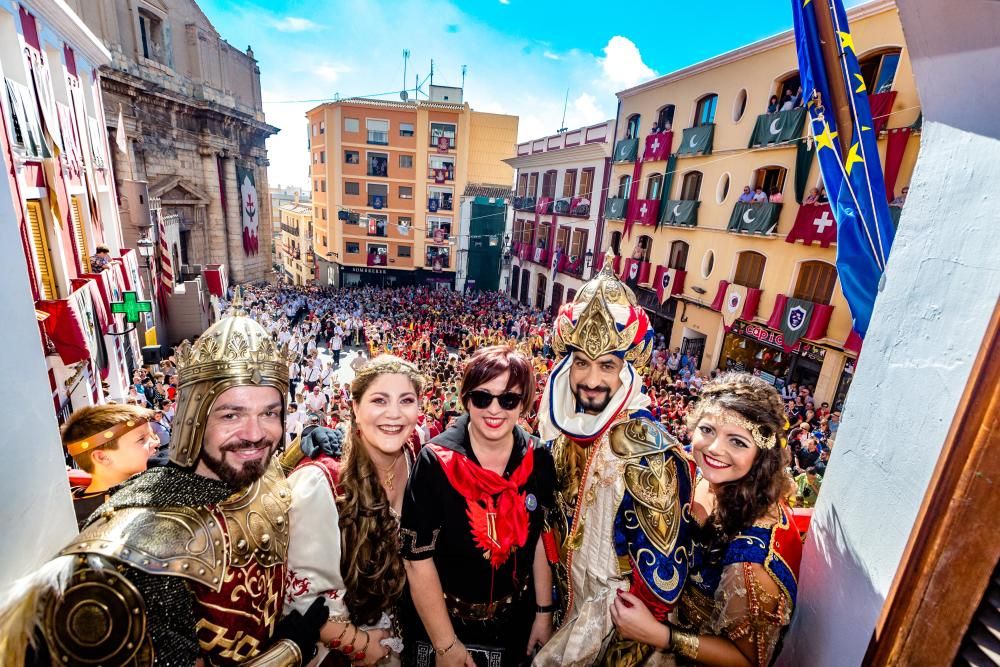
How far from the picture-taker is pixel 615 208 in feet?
59.6

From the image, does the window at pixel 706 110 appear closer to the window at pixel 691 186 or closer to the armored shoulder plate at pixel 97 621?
the window at pixel 691 186

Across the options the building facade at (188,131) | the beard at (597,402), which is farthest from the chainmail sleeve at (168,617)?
the building facade at (188,131)

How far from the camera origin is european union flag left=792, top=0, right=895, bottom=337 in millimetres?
2773

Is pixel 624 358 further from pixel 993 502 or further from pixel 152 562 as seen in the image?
pixel 152 562

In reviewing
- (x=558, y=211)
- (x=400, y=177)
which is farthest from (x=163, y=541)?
(x=400, y=177)

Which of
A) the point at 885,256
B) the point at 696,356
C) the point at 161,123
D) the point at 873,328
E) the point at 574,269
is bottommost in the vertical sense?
the point at 696,356

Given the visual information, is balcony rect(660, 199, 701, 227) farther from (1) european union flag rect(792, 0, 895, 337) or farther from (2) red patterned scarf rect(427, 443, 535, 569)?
(2) red patterned scarf rect(427, 443, 535, 569)

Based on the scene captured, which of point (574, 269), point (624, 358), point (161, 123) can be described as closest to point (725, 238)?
point (574, 269)

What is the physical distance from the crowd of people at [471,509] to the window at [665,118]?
1626 centimetres

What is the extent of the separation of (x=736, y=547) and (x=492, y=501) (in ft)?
4.18

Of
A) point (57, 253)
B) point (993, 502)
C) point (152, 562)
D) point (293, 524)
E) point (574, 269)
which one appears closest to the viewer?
point (993, 502)

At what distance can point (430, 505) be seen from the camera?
7.78 feet

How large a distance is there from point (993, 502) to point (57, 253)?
10401mm

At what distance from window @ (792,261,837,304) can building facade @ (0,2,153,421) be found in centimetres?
1473
